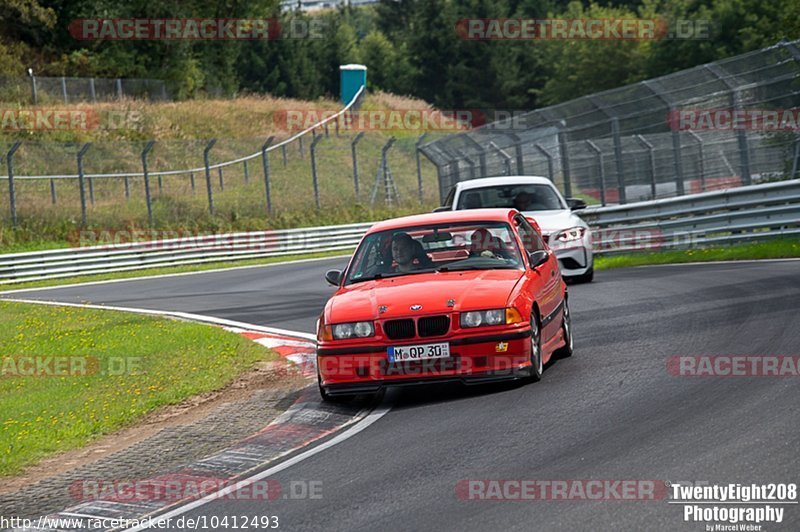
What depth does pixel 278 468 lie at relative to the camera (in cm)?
794

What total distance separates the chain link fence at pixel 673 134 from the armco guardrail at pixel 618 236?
→ 863 mm

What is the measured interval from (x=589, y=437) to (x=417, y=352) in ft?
6.65

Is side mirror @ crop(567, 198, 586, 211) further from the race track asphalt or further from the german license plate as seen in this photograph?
the german license plate

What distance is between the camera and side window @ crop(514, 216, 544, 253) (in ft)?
38.1

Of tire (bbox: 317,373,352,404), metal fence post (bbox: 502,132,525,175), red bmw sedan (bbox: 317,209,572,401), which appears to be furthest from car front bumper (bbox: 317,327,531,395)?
metal fence post (bbox: 502,132,525,175)

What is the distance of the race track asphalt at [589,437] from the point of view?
6.36m

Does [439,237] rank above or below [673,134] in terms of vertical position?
above

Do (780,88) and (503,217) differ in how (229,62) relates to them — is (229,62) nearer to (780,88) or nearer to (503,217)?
(780,88)

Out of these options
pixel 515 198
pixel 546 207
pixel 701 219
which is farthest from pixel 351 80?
pixel 546 207

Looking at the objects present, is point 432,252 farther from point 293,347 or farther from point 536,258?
point 293,347

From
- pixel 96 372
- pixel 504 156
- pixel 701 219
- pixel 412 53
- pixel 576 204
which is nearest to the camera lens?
pixel 96 372

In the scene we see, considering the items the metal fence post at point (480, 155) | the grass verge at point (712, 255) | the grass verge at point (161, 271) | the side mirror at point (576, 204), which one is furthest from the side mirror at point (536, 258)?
the metal fence post at point (480, 155)

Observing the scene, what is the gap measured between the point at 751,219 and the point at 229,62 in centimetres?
5559

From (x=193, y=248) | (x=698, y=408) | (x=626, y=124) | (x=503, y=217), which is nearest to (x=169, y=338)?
(x=503, y=217)
